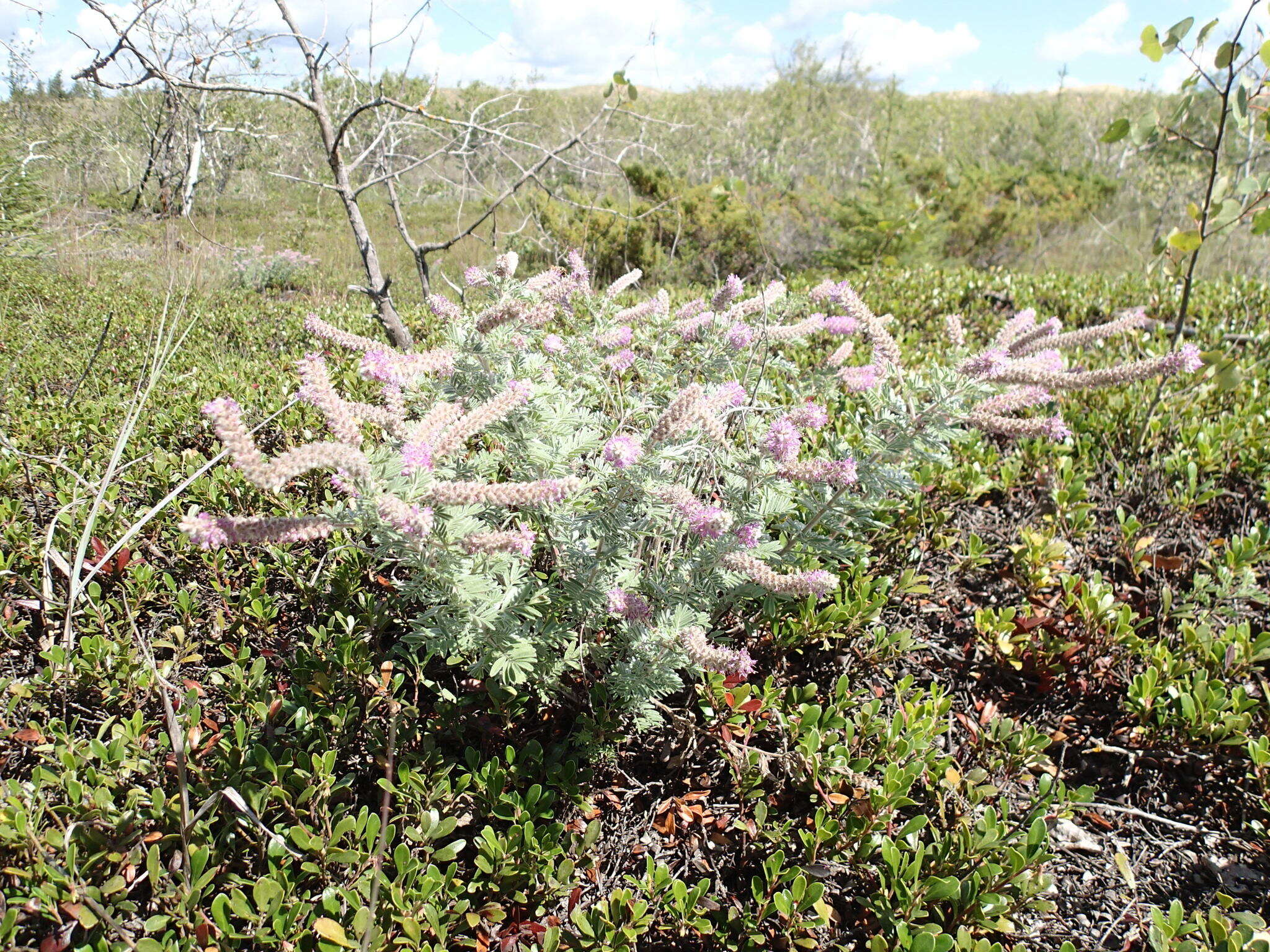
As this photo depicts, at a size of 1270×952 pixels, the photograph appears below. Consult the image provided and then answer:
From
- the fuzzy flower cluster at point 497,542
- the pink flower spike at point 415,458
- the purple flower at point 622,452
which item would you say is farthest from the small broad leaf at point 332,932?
the purple flower at point 622,452

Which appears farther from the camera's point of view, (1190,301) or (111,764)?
(1190,301)

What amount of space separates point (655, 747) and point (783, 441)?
42.6 inches

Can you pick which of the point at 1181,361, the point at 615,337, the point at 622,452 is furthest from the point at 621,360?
the point at 1181,361

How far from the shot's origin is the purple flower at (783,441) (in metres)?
1.75

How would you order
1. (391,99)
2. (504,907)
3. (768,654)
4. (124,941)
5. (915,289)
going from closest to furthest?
(124,941) < (504,907) < (768,654) < (391,99) < (915,289)

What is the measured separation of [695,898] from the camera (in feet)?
5.25

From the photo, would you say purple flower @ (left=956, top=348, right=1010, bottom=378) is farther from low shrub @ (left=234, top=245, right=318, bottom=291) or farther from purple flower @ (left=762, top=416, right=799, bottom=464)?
low shrub @ (left=234, top=245, right=318, bottom=291)

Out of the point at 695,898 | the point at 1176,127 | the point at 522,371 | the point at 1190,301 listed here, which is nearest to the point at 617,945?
the point at 695,898

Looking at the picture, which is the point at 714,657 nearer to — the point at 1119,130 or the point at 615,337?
the point at 615,337

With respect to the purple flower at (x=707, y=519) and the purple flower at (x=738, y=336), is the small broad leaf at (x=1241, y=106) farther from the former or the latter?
the purple flower at (x=707, y=519)

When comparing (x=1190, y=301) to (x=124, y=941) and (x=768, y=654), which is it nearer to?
(x=768, y=654)

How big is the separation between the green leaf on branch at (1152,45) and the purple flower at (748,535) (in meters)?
2.18

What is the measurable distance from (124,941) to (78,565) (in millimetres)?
924

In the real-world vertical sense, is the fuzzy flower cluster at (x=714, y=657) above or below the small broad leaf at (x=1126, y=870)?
above
